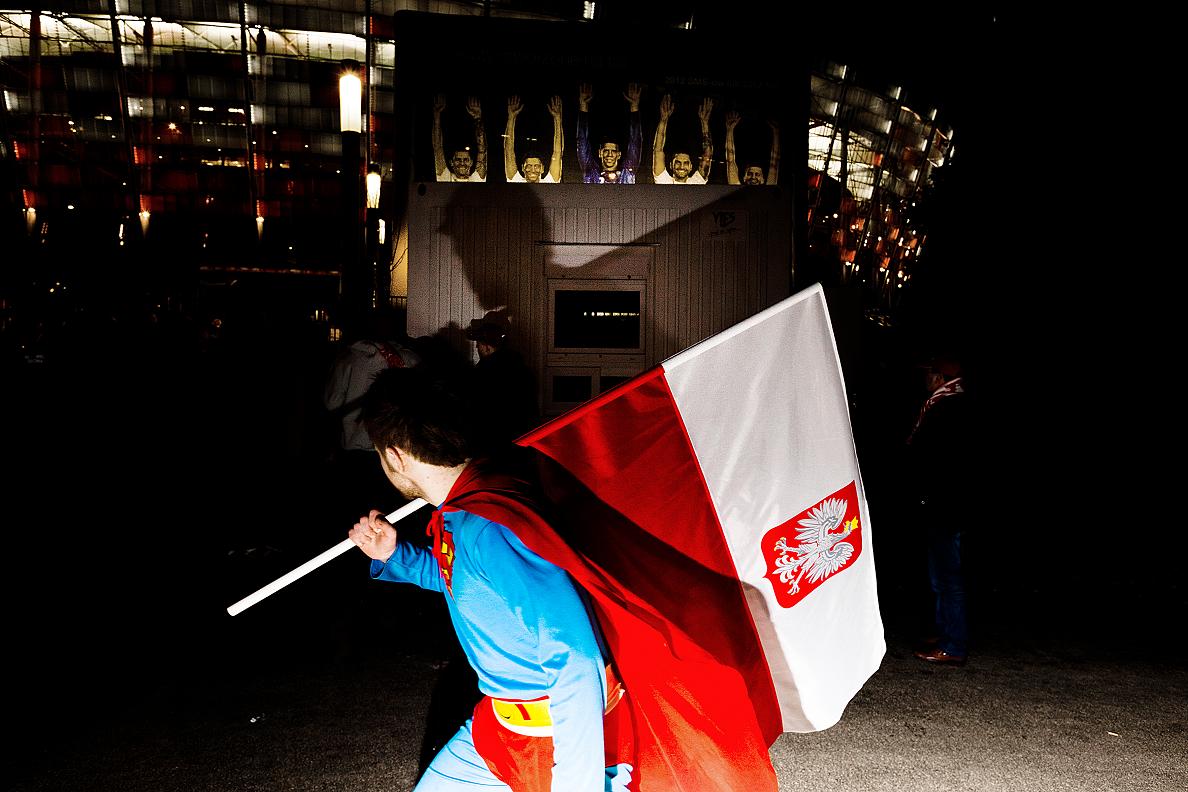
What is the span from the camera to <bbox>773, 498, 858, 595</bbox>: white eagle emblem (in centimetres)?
283

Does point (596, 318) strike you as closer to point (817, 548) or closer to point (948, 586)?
point (948, 586)

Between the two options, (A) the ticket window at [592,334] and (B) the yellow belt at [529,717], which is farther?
(A) the ticket window at [592,334]

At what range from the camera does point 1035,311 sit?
24.9 m

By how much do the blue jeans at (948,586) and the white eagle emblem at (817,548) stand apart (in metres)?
2.84

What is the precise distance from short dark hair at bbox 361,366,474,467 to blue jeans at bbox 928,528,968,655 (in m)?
4.06

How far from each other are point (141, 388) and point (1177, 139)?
73.1ft

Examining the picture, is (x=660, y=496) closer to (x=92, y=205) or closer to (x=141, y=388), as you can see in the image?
(x=141, y=388)

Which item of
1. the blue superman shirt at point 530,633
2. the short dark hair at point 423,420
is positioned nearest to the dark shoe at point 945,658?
the blue superman shirt at point 530,633

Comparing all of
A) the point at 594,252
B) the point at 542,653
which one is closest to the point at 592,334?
the point at 594,252

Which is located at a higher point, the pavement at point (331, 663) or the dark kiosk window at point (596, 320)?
the dark kiosk window at point (596, 320)

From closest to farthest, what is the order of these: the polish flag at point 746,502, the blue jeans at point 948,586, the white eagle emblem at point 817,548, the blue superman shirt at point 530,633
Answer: the blue superman shirt at point 530,633 → the polish flag at point 746,502 → the white eagle emblem at point 817,548 → the blue jeans at point 948,586

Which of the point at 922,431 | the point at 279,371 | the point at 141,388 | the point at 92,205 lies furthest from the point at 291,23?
the point at 922,431

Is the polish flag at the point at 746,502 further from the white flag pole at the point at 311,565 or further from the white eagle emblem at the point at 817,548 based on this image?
the white flag pole at the point at 311,565

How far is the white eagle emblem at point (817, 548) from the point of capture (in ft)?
9.30
